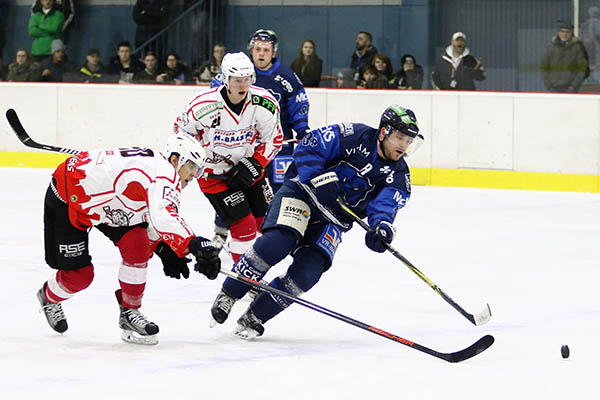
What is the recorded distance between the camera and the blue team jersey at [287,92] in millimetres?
6137

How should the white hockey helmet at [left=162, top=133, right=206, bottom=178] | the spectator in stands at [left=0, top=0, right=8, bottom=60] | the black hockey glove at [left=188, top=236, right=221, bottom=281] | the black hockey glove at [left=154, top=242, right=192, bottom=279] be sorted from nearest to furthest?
the black hockey glove at [left=188, top=236, right=221, bottom=281], the white hockey helmet at [left=162, top=133, right=206, bottom=178], the black hockey glove at [left=154, top=242, right=192, bottom=279], the spectator in stands at [left=0, top=0, right=8, bottom=60]

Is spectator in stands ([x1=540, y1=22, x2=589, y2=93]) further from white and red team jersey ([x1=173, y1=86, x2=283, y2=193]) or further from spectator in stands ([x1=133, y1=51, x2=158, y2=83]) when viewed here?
white and red team jersey ([x1=173, y1=86, x2=283, y2=193])

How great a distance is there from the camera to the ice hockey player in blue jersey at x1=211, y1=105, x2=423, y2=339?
4223mm

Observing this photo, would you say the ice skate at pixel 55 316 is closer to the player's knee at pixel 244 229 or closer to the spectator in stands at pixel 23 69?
the player's knee at pixel 244 229

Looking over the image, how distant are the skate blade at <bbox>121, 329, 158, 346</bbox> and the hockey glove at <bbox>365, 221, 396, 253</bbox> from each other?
2.74 ft

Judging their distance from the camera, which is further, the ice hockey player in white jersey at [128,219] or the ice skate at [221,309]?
the ice skate at [221,309]

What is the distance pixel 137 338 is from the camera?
13.5 ft

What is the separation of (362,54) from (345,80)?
27 centimetres

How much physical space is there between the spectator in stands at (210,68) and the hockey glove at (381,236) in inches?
252

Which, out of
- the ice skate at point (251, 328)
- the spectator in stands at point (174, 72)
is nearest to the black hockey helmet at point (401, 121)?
the ice skate at point (251, 328)

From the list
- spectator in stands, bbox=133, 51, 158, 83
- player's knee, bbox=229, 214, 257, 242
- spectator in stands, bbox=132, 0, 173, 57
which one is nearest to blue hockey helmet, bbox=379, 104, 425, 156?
player's knee, bbox=229, 214, 257, 242

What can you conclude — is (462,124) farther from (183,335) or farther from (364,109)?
(183,335)

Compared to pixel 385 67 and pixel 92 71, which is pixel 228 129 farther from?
pixel 92 71

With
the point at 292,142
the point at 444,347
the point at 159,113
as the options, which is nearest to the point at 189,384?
the point at 444,347
